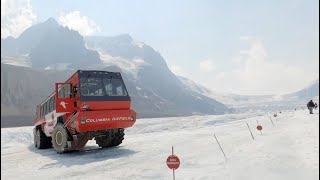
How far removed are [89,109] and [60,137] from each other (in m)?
1.91

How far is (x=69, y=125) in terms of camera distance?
13.3m

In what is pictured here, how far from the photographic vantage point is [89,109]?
1294cm

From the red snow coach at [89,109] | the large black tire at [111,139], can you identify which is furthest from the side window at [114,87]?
the large black tire at [111,139]

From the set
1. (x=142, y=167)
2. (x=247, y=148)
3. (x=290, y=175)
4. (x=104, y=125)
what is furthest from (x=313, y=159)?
(x=104, y=125)

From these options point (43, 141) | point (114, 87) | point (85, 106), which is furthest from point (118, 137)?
point (43, 141)

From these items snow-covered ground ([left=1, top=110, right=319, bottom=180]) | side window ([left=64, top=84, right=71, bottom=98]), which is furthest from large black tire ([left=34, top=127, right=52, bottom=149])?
side window ([left=64, top=84, right=71, bottom=98])

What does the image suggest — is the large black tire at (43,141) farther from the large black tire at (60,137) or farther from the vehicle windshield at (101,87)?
the vehicle windshield at (101,87)

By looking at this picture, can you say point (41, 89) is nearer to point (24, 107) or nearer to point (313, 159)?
point (24, 107)

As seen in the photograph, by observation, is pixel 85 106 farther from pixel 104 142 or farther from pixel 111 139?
pixel 104 142

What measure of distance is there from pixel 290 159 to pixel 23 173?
7.38m

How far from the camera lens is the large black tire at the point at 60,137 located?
13.4 m

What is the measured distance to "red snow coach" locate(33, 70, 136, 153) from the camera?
12.9m

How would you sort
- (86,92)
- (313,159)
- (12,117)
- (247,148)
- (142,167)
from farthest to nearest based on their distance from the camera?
(12,117) → (86,92) → (247,148) → (142,167) → (313,159)

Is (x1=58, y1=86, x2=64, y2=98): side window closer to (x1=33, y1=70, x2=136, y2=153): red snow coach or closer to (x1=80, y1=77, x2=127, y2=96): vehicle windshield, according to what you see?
(x1=33, y1=70, x2=136, y2=153): red snow coach
